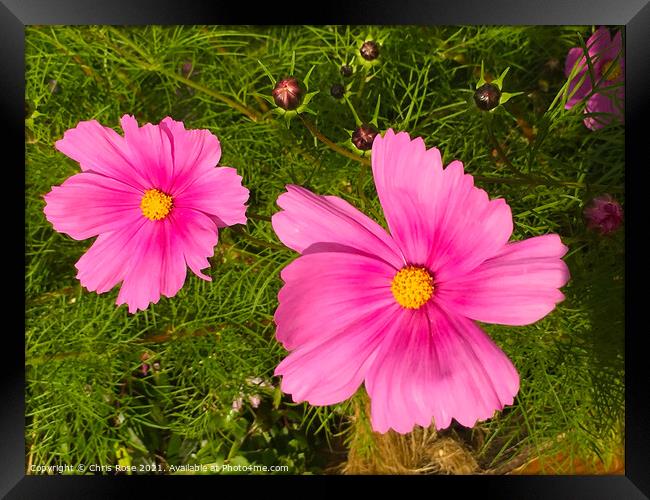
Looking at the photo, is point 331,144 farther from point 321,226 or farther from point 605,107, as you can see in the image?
point 605,107

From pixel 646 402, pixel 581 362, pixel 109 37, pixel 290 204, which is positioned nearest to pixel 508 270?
pixel 290 204

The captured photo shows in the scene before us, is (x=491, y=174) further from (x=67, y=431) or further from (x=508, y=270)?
(x=67, y=431)

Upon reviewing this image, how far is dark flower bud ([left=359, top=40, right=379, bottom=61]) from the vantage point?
0.68 metres

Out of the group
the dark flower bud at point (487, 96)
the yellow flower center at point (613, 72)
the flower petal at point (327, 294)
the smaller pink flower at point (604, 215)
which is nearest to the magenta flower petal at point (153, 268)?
the flower petal at point (327, 294)

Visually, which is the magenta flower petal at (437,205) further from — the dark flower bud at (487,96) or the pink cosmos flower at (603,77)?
the pink cosmos flower at (603,77)

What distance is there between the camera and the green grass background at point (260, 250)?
0.87 metres

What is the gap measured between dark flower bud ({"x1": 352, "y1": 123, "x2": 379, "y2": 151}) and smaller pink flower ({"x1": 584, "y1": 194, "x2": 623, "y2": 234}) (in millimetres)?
318

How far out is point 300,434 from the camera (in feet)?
3.37

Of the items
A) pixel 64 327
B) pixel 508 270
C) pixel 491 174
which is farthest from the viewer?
pixel 64 327

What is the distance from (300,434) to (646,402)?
0.62 meters

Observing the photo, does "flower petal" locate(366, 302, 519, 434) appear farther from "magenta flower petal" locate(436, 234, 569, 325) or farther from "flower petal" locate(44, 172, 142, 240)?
"flower petal" locate(44, 172, 142, 240)

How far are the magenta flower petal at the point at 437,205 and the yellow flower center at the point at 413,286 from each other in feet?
0.09

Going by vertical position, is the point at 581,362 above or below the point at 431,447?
above

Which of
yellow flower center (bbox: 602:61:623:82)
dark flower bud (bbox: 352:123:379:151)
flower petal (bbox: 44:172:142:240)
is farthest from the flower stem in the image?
yellow flower center (bbox: 602:61:623:82)
